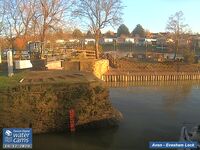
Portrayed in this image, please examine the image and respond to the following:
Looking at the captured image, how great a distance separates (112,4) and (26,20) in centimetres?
1595

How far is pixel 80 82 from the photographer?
23844 millimetres

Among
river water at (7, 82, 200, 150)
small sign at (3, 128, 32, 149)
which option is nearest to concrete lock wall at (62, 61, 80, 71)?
river water at (7, 82, 200, 150)

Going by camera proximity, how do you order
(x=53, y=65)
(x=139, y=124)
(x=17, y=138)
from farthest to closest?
(x=53, y=65) → (x=139, y=124) → (x=17, y=138)

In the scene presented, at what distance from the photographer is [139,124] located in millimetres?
24953

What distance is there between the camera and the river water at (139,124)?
20633 mm

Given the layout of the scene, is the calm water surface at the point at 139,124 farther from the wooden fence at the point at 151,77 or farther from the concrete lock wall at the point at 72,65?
the wooden fence at the point at 151,77

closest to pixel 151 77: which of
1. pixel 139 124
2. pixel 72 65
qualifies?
pixel 72 65

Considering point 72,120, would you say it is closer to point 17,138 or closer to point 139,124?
point 139,124

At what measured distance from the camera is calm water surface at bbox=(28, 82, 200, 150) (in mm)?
20625

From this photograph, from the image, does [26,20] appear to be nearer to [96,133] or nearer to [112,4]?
[112,4]

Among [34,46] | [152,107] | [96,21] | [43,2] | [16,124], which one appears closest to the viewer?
[16,124]

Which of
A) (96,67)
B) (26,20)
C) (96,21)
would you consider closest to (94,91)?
(96,67)

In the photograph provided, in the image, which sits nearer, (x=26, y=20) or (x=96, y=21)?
(x=26, y=20)

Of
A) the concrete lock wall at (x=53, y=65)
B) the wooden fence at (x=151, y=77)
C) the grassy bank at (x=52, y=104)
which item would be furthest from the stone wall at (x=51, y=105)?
the wooden fence at (x=151, y=77)
